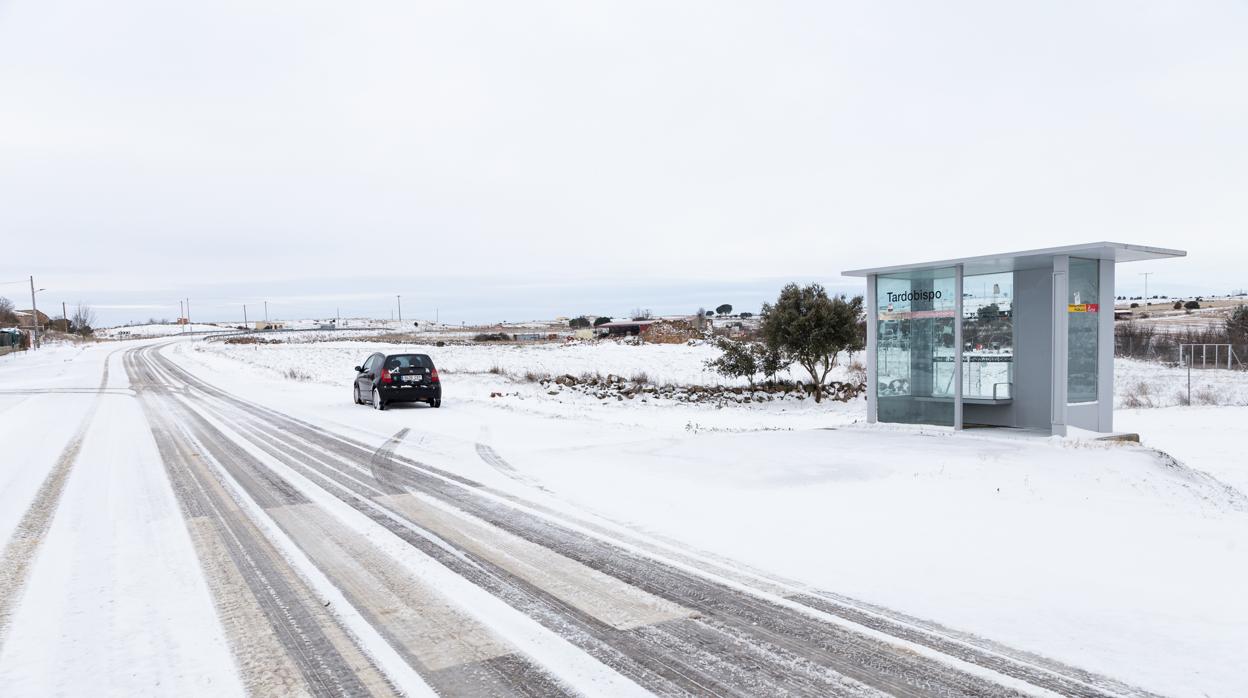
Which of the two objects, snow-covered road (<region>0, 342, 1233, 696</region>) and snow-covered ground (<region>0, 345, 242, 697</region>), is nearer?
snow-covered road (<region>0, 342, 1233, 696</region>)

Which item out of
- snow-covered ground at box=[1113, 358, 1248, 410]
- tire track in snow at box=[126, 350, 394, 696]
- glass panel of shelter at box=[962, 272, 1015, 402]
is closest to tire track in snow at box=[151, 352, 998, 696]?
tire track in snow at box=[126, 350, 394, 696]

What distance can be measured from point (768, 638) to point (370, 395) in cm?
1858

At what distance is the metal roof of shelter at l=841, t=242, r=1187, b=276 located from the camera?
462 inches

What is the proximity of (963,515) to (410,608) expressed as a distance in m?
5.74

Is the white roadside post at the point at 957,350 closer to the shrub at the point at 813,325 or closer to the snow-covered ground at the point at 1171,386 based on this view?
the shrub at the point at 813,325

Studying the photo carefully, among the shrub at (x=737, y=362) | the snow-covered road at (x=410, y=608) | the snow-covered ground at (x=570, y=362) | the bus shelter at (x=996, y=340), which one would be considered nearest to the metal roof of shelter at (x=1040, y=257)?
the bus shelter at (x=996, y=340)

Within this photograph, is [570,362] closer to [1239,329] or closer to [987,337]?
[987,337]

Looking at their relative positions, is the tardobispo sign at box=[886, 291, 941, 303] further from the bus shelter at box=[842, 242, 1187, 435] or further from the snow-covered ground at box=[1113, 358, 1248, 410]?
the snow-covered ground at box=[1113, 358, 1248, 410]

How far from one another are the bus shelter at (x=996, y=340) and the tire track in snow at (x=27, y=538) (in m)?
13.2

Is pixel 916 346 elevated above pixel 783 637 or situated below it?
above

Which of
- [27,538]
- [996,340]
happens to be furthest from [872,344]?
[27,538]

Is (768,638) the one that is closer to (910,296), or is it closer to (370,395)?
(910,296)

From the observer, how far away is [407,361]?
2088 centimetres

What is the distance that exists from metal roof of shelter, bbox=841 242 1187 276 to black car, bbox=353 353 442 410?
12.6m
